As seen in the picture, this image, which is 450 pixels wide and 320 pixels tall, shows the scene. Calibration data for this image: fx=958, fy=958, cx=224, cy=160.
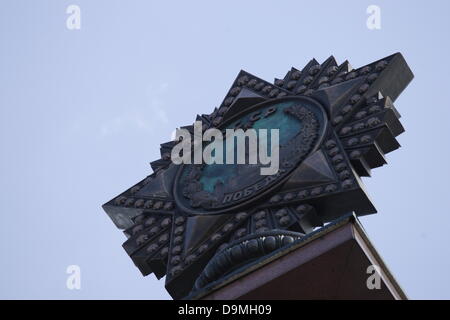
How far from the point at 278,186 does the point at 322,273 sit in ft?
15.1

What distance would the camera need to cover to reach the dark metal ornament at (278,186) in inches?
583

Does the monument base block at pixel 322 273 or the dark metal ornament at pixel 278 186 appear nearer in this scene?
the monument base block at pixel 322 273

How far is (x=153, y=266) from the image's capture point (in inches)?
637

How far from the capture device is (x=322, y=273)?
11.0 metres

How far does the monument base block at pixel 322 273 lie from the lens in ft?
35.8

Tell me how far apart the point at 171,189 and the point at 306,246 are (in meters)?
6.71

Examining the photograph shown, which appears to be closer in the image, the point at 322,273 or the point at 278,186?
the point at 322,273

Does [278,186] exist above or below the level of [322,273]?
above

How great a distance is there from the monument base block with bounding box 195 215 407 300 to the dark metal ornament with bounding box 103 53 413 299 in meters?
2.02

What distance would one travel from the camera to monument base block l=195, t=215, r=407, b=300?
1091 centimetres

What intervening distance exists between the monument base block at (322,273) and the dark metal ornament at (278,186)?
2.02 metres

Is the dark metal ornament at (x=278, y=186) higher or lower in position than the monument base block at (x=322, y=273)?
higher
